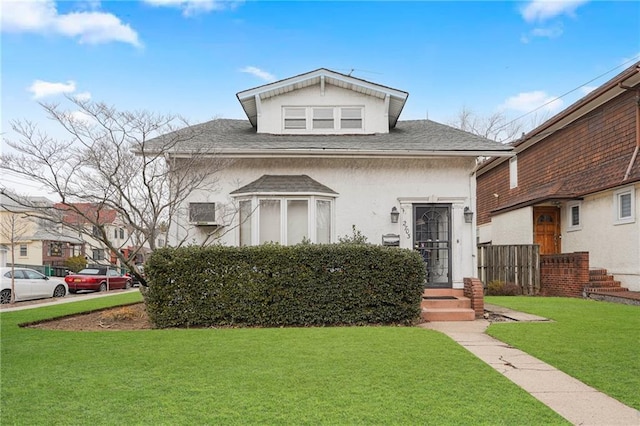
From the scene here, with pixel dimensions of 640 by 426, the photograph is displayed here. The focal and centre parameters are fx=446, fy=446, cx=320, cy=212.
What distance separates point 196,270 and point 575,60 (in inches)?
692

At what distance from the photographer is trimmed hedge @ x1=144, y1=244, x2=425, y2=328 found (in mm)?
8805

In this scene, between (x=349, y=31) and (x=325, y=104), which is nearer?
(x=325, y=104)

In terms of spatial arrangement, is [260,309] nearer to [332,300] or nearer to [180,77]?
[332,300]

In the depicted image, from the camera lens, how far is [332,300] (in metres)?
8.85

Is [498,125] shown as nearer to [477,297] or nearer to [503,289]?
[503,289]

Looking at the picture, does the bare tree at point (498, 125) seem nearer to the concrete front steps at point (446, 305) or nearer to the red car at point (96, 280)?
the concrete front steps at point (446, 305)

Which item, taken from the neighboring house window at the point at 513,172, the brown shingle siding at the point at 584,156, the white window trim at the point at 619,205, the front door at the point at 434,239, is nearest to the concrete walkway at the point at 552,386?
the front door at the point at 434,239

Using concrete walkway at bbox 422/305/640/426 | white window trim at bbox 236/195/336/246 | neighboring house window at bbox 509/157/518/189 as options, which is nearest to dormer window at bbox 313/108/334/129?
white window trim at bbox 236/195/336/246

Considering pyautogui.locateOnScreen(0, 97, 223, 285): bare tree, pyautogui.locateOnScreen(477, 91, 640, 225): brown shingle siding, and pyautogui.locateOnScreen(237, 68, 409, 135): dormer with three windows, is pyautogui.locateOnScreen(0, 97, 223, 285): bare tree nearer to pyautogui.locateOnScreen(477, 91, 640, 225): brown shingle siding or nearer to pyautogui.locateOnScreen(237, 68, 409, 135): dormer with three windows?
pyautogui.locateOnScreen(237, 68, 409, 135): dormer with three windows

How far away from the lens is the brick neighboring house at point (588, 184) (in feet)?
44.0

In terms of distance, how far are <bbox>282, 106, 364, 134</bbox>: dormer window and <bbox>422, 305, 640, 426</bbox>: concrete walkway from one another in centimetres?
693

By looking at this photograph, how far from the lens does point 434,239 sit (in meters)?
11.2

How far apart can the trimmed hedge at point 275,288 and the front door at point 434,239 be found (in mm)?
2419

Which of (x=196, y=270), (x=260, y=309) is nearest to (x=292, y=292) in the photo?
(x=260, y=309)
